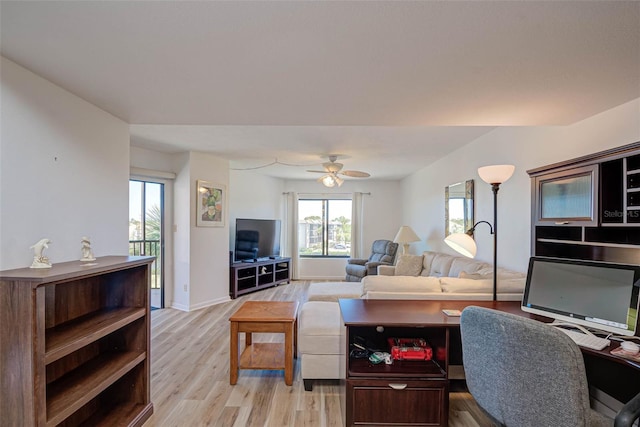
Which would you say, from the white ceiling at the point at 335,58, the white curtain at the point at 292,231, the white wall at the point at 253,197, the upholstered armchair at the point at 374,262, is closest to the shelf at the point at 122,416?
the white ceiling at the point at 335,58

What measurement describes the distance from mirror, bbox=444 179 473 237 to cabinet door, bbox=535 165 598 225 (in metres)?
1.80

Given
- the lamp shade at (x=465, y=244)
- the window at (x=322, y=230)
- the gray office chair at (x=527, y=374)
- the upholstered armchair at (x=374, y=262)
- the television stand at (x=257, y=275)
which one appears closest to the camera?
the gray office chair at (x=527, y=374)

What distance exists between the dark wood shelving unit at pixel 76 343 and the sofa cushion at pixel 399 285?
1.64 meters

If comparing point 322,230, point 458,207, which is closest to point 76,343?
point 458,207

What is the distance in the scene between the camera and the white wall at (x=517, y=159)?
2.11m

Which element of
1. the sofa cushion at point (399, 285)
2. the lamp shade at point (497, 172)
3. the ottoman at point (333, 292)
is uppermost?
the lamp shade at point (497, 172)

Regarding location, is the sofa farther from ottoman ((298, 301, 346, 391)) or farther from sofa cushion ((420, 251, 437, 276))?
sofa cushion ((420, 251, 437, 276))

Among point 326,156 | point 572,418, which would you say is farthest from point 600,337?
point 326,156

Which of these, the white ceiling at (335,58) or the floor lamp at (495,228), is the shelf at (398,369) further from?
the white ceiling at (335,58)

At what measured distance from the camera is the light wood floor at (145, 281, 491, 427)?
215cm

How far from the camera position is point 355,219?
735 centimetres

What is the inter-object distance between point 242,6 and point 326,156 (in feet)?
12.6

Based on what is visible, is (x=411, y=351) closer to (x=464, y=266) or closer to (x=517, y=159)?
(x=464, y=266)

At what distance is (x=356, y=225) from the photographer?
7.36 meters
